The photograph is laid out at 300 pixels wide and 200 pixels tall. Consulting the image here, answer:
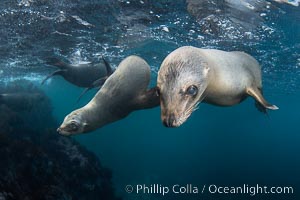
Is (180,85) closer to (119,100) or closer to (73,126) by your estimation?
(119,100)

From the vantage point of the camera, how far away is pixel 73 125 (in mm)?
A: 3947

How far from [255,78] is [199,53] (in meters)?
1.56

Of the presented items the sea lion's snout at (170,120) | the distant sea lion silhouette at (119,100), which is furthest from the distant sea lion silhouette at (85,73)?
the sea lion's snout at (170,120)

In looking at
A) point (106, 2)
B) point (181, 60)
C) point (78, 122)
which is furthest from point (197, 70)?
point (106, 2)

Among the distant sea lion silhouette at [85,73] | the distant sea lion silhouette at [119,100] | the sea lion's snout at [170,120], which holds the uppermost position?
the sea lion's snout at [170,120]

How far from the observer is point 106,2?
930cm

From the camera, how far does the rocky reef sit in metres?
7.31

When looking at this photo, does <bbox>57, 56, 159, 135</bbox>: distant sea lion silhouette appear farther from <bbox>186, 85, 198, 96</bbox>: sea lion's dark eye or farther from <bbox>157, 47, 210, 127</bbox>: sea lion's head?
<bbox>186, 85, 198, 96</bbox>: sea lion's dark eye

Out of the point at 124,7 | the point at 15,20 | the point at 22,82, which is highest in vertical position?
the point at 124,7

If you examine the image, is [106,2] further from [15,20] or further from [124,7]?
[15,20]

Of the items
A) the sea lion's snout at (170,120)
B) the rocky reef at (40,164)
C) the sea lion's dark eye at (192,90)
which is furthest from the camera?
the rocky reef at (40,164)

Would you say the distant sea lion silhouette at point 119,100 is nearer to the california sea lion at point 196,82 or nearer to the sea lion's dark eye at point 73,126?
the sea lion's dark eye at point 73,126

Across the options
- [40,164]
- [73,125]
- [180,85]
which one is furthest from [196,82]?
[40,164]

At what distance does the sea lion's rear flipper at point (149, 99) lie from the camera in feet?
12.2
